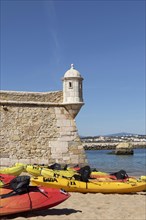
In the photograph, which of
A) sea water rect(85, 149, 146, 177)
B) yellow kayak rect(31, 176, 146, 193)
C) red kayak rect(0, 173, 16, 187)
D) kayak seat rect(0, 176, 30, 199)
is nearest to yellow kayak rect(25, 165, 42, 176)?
yellow kayak rect(31, 176, 146, 193)

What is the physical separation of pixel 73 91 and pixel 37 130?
8.04ft

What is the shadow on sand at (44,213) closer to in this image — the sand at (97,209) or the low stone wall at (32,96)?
the sand at (97,209)

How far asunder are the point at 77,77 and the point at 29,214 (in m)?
9.76

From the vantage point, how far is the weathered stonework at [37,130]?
15352 millimetres

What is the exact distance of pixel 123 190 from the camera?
10984 mm

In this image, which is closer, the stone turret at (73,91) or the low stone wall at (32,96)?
the low stone wall at (32,96)

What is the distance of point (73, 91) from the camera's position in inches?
633

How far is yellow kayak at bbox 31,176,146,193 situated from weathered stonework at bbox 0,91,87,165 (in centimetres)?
499

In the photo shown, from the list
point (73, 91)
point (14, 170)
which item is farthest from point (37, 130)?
point (14, 170)

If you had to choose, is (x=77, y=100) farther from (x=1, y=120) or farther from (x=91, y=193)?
(x=91, y=193)

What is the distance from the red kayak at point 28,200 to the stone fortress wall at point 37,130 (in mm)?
8160

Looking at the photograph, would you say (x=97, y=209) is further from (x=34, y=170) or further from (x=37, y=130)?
(x=37, y=130)

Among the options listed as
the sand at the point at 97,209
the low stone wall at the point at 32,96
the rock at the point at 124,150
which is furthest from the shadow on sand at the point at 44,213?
the rock at the point at 124,150

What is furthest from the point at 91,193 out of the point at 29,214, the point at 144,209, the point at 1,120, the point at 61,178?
the point at 1,120
